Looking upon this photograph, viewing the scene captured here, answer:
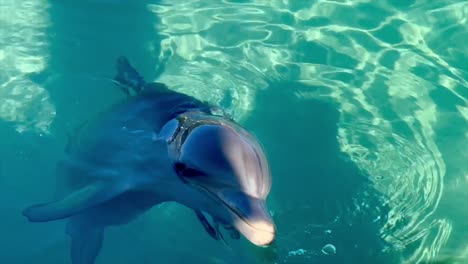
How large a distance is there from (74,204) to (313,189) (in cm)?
230

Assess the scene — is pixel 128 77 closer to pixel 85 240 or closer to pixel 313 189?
pixel 85 240

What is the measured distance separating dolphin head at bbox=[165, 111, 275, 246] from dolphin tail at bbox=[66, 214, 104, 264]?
7.46 feet

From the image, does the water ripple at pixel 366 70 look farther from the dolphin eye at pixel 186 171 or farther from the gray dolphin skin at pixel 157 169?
the dolphin eye at pixel 186 171

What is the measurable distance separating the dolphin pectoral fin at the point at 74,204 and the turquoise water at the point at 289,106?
1134 mm

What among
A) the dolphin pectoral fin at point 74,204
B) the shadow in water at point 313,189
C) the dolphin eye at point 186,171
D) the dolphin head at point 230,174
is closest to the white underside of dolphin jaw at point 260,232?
the dolphin head at point 230,174

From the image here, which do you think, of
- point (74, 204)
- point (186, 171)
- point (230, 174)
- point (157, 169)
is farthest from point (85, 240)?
point (230, 174)

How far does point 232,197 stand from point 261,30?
4.55m

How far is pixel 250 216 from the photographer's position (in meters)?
2.04

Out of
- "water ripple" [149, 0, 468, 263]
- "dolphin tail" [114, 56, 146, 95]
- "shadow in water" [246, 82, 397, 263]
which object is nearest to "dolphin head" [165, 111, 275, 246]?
"shadow in water" [246, 82, 397, 263]

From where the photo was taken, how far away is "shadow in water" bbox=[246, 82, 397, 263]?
14.6ft

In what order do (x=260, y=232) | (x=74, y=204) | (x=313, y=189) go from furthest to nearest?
(x=313, y=189), (x=74, y=204), (x=260, y=232)

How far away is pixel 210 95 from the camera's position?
568 centimetres

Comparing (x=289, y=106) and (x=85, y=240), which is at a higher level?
(x=289, y=106)

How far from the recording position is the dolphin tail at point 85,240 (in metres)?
4.44
